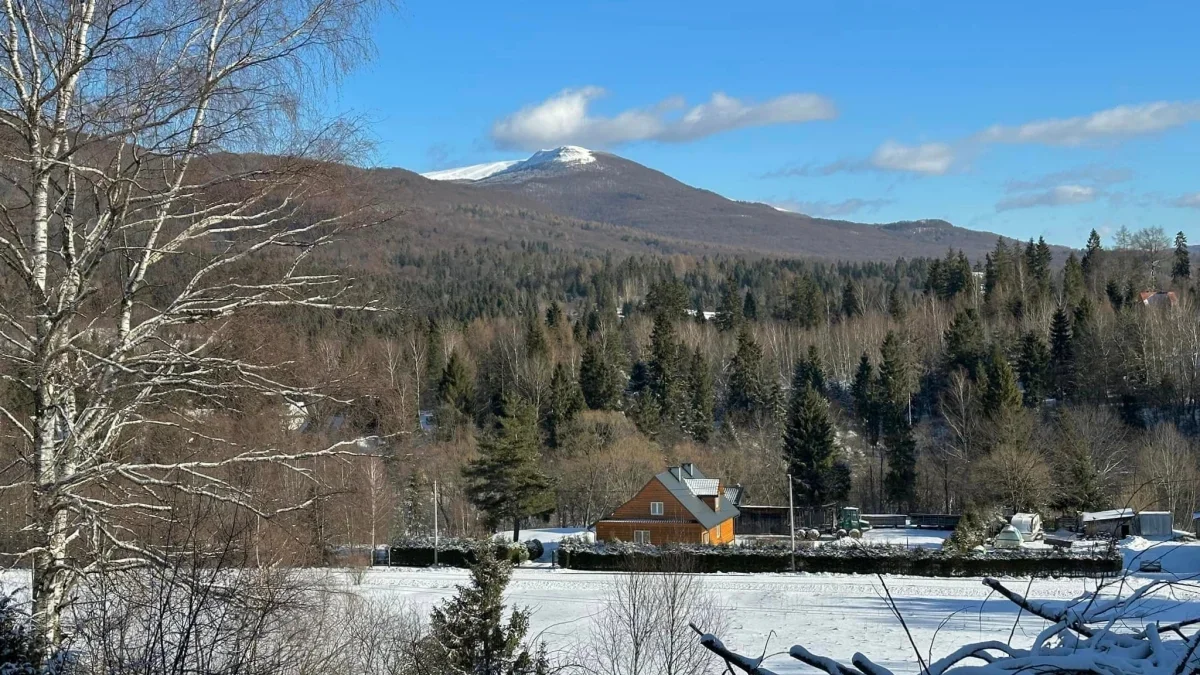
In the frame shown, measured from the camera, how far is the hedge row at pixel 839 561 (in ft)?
94.4

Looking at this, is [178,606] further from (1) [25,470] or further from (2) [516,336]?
(2) [516,336]

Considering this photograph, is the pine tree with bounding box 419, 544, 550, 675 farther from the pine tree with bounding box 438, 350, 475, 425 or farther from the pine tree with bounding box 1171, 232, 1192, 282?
the pine tree with bounding box 1171, 232, 1192, 282

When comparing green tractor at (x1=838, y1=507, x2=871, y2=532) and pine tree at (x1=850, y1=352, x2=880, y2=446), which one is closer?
green tractor at (x1=838, y1=507, x2=871, y2=532)

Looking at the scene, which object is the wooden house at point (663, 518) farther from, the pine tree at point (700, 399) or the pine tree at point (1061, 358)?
the pine tree at point (1061, 358)

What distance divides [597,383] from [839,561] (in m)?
31.9

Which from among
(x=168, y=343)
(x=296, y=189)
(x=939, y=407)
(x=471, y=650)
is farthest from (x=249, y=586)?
(x=939, y=407)

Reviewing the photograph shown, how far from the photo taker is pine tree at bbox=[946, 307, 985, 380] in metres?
63.4

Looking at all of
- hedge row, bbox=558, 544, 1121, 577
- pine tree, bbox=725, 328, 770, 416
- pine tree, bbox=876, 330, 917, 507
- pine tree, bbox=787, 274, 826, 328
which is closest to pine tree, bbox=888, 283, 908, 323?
pine tree, bbox=787, 274, 826, 328

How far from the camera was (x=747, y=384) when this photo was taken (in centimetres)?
6425

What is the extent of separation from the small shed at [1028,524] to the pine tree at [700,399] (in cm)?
2248

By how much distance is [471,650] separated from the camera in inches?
405

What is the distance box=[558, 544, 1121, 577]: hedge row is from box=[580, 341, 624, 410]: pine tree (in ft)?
90.7

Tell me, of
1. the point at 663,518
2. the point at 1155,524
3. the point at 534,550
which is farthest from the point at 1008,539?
the point at 534,550

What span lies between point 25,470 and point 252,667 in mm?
2172
